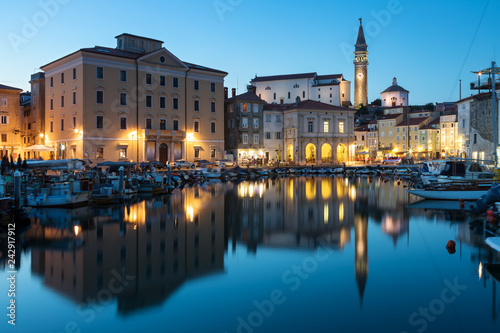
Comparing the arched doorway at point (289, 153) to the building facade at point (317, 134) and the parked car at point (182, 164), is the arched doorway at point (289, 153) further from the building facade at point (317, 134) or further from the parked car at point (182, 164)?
the parked car at point (182, 164)

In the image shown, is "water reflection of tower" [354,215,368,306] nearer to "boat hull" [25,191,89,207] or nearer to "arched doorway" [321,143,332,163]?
"boat hull" [25,191,89,207]

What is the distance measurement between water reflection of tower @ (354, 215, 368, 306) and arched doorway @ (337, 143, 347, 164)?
48.7 m

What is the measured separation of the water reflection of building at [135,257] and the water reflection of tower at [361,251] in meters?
3.75

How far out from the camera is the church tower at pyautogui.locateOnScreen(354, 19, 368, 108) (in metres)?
128

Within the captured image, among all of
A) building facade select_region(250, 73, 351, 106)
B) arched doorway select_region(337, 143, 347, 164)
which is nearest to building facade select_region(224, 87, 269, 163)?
arched doorway select_region(337, 143, 347, 164)

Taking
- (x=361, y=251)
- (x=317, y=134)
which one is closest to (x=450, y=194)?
(x=361, y=251)

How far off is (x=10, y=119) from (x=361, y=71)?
9571 centimetres

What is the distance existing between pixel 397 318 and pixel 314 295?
6.48 feet

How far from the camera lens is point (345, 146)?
70.2 metres

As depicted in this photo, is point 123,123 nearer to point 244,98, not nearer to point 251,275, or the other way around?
point 244,98

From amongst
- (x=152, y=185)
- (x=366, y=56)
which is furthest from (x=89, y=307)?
(x=366, y=56)

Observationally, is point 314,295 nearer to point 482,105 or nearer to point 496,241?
point 496,241

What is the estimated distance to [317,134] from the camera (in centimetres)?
6706

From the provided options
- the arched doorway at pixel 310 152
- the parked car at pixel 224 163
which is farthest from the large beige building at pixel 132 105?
the arched doorway at pixel 310 152
